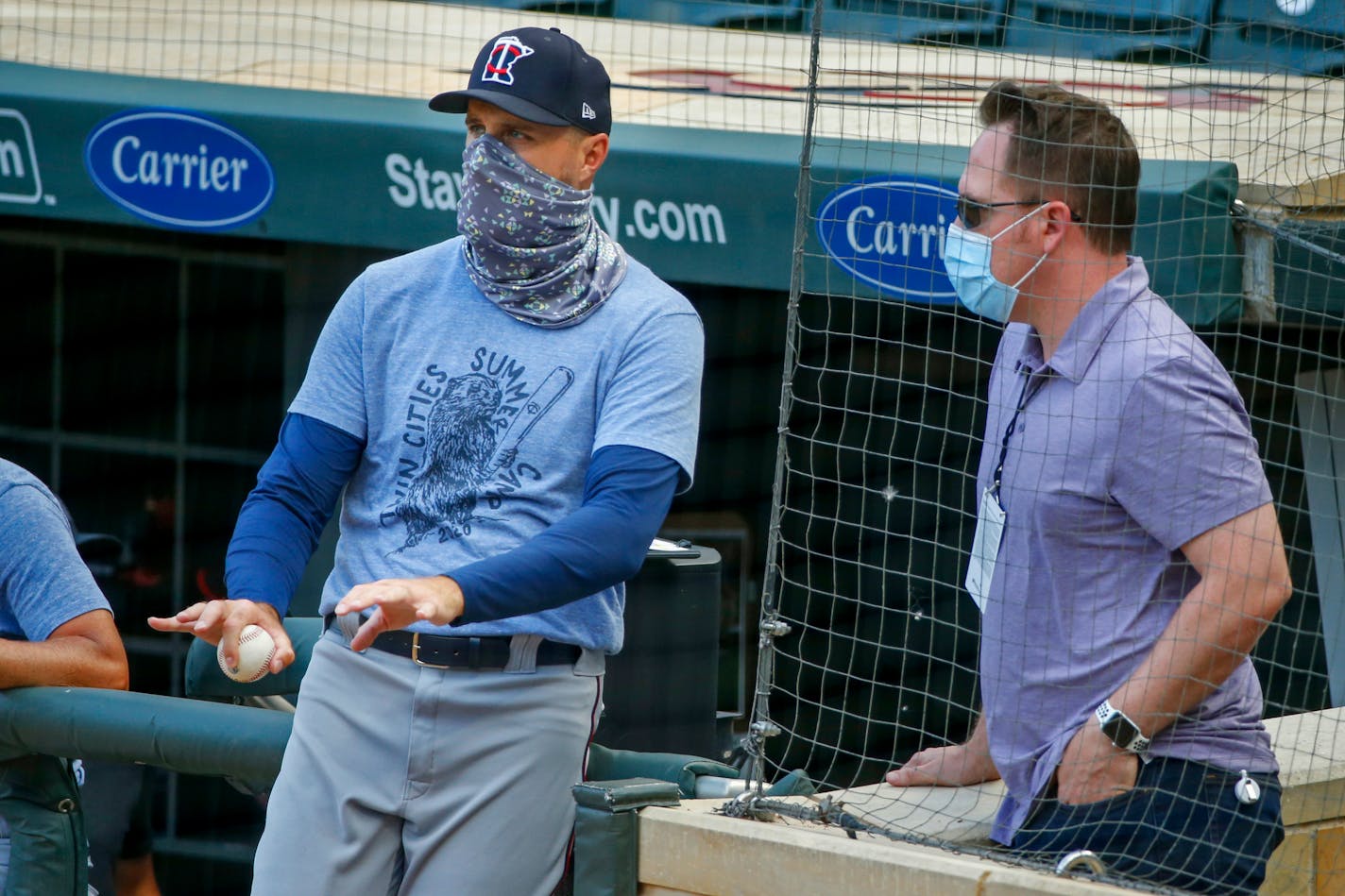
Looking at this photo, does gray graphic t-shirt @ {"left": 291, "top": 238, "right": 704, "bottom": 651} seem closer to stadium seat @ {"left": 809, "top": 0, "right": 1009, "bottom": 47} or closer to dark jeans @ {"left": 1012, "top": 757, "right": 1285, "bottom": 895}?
dark jeans @ {"left": 1012, "top": 757, "right": 1285, "bottom": 895}

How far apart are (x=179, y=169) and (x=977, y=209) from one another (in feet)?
10.5

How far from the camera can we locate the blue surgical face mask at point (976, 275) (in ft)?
6.48

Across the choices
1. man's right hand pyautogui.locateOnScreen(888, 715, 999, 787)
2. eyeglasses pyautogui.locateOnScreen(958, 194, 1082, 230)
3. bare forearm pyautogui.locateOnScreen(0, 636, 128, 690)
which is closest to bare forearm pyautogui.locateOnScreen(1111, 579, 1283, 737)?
man's right hand pyautogui.locateOnScreen(888, 715, 999, 787)

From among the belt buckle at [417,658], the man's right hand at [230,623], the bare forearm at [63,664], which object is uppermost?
the man's right hand at [230,623]

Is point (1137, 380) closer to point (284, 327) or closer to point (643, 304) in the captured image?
point (643, 304)

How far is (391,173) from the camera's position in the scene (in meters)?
4.35

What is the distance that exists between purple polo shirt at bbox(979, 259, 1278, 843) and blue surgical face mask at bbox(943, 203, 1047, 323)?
0.12m

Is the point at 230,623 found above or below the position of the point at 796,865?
above

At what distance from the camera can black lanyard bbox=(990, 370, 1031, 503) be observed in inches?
75.1

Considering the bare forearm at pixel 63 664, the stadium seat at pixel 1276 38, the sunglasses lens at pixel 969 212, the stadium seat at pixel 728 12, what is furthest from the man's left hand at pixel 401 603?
the stadium seat at pixel 728 12

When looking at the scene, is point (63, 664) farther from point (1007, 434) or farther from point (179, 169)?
point (179, 169)

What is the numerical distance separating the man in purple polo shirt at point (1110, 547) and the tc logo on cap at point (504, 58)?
56 cm

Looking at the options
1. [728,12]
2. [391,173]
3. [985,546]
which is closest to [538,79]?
[985,546]

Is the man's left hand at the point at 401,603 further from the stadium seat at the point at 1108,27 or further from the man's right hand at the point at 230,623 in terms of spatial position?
the stadium seat at the point at 1108,27
